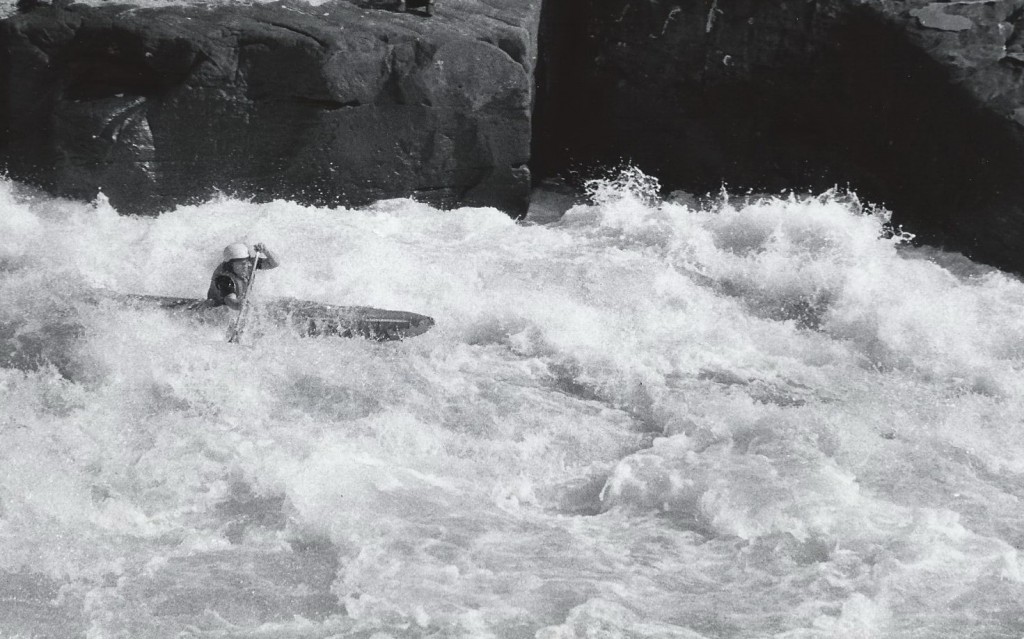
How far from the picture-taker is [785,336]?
A: 6699mm

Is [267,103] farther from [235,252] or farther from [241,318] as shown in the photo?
[241,318]

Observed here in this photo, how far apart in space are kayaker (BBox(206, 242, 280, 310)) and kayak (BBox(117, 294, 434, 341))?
7 cm

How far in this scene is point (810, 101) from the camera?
890 centimetres

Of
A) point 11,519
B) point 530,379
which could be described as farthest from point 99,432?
point 530,379

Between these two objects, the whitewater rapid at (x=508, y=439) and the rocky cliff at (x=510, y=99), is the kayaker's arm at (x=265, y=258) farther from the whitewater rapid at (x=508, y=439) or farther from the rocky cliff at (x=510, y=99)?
the rocky cliff at (x=510, y=99)

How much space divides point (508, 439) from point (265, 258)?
1.91 m

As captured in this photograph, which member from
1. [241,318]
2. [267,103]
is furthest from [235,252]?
[267,103]

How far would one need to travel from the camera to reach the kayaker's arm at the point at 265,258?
623 centimetres

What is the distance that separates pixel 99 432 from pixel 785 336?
155 inches

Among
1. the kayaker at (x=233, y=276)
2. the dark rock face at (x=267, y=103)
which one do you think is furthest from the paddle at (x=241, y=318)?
the dark rock face at (x=267, y=103)

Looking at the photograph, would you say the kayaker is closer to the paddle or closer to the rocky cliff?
the paddle

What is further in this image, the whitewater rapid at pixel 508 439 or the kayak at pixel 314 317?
the kayak at pixel 314 317

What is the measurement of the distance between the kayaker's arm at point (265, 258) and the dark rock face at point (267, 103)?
1842mm

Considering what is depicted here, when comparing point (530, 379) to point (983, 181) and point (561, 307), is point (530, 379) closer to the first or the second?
point (561, 307)
